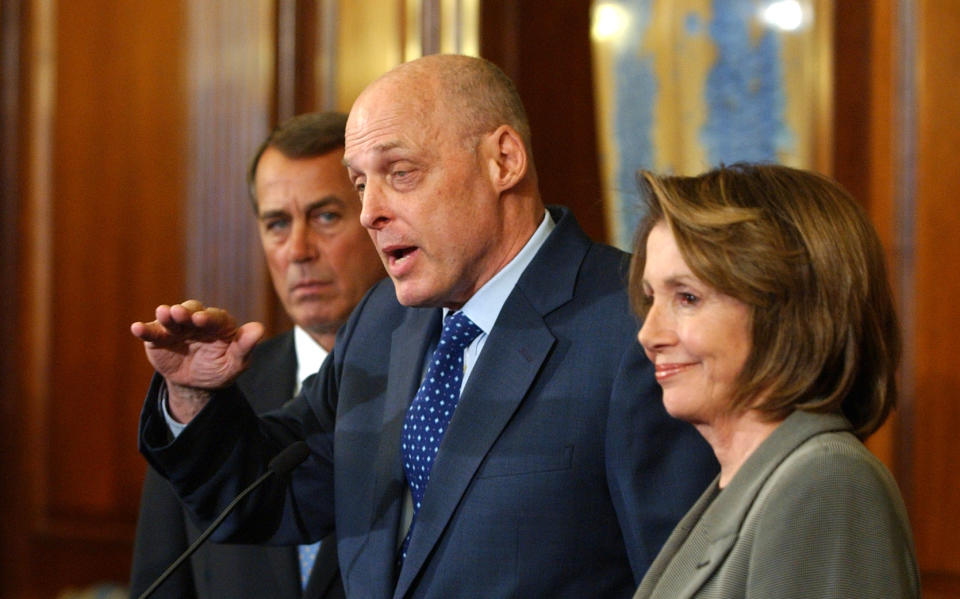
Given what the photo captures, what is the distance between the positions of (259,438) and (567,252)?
62 cm

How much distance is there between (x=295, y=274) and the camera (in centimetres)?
278

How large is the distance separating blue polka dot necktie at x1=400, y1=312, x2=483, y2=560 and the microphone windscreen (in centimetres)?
16

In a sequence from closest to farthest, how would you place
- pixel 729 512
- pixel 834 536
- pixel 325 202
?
pixel 834 536 < pixel 729 512 < pixel 325 202

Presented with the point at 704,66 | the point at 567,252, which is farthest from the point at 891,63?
the point at 567,252

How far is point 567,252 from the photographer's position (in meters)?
2.00

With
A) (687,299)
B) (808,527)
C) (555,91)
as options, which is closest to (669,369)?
(687,299)

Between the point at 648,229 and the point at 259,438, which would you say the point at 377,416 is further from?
the point at 648,229

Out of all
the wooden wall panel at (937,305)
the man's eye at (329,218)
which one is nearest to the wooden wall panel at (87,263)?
the man's eye at (329,218)

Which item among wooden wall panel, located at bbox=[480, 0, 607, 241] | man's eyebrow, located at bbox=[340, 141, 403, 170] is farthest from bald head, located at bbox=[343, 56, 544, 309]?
wooden wall panel, located at bbox=[480, 0, 607, 241]

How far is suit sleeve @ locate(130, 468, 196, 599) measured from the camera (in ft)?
8.54

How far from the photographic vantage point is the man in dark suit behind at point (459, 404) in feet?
5.80

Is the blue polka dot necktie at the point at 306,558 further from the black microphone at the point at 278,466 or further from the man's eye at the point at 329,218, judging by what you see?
the man's eye at the point at 329,218

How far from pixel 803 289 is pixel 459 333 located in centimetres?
67

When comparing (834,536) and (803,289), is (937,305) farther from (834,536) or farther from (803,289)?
(834,536)
